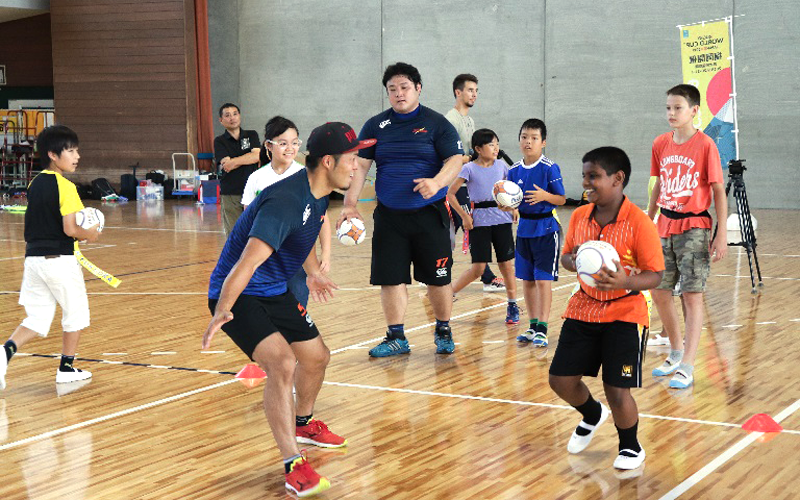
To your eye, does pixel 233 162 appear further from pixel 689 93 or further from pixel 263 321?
pixel 263 321

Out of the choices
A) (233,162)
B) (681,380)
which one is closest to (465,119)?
(233,162)

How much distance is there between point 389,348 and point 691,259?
2.21m

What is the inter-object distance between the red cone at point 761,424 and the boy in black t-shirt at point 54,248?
404 centimetres

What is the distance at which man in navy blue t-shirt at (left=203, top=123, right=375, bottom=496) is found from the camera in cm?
402

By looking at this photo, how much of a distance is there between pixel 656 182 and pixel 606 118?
579 inches

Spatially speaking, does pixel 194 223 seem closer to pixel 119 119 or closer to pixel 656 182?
pixel 119 119

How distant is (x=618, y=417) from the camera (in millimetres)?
4469

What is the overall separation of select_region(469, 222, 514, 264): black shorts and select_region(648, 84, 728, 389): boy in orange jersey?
225 centimetres

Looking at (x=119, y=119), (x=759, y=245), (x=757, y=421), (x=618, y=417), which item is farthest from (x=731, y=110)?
(x=119, y=119)

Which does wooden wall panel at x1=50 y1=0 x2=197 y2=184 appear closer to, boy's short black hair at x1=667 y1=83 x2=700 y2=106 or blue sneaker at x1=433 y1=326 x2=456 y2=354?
blue sneaker at x1=433 y1=326 x2=456 y2=354

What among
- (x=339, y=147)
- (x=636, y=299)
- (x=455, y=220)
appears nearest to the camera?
(x=339, y=147)

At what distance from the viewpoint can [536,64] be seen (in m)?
21.4

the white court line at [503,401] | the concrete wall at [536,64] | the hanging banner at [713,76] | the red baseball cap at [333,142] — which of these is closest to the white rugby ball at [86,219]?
the white court line at [503,401]

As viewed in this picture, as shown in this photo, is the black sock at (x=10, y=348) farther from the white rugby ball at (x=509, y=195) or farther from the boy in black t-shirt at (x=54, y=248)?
the white rugby ball at (x=509, y=195)
